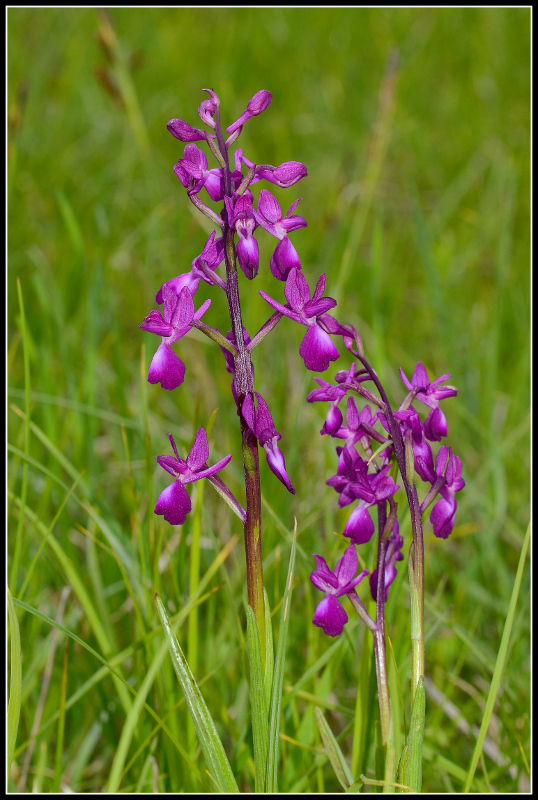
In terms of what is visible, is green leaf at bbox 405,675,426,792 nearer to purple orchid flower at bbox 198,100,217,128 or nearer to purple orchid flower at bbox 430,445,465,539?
purple orchid flower at bbox 430,445,465,539

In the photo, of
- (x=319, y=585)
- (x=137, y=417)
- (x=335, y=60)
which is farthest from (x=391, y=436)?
(x=335, y=60)

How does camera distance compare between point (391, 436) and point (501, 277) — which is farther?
point (501, 277)

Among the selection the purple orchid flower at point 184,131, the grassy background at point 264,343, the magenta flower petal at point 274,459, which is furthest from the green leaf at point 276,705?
the purple orchid flower at point 184,131

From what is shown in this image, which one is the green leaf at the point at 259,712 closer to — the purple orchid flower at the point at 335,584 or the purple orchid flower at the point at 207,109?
the purple orchid flower at the point at 335,584

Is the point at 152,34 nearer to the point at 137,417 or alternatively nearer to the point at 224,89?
the point at 224,89

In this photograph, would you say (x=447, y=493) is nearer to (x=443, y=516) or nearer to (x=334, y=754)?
(x=443, y=516)

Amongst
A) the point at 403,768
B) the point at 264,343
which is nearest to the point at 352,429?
the point at 403,768
